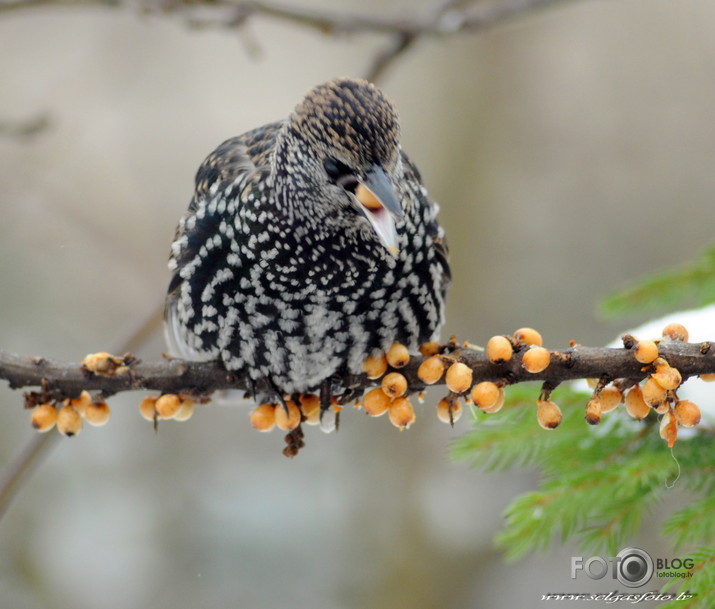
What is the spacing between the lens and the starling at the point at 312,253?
68.8 inches

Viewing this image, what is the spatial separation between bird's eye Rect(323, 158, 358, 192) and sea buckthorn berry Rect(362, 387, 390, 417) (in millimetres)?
421

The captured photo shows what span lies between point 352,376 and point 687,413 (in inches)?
31.1

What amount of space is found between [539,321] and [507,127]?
1.35m

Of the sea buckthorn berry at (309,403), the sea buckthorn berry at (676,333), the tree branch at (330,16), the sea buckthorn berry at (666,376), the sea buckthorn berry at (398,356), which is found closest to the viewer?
the sea buckthorn berry at (666,376)

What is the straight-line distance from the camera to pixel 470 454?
1867 millimetres

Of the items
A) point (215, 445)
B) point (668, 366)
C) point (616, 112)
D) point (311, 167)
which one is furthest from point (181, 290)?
point (616, 112)

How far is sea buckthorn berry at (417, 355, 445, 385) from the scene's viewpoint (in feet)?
5.58

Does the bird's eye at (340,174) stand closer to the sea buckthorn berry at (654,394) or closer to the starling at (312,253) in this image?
the starling at (312,253)

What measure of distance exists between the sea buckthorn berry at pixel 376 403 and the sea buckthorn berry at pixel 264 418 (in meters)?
0.26

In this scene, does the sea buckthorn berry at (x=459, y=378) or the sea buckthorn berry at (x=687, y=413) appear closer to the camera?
the sea buckthorn berry at (x=687, y=413)

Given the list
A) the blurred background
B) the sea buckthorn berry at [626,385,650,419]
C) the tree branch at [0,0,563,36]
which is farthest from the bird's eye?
the blurred background

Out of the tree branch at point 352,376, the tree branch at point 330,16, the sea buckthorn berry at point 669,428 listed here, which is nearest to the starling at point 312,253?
the tree branch at point 352,376

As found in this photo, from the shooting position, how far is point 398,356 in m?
1.92

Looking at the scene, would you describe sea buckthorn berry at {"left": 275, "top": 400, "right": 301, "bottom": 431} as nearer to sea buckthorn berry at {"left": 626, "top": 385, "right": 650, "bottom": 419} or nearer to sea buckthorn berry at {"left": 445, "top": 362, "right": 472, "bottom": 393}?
sea buckthorn berry at {"left": 445, "top": 362, "right": 472, "bottom": 393}
